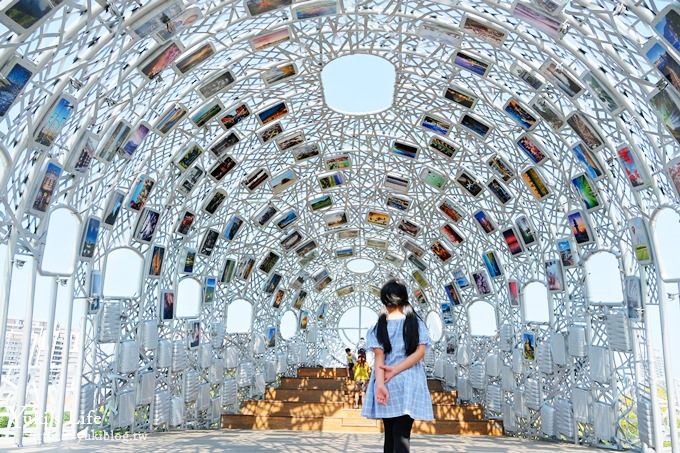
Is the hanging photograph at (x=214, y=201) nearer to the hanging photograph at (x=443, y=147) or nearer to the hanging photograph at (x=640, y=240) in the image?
the hanging photograph at (x=443, y=147)

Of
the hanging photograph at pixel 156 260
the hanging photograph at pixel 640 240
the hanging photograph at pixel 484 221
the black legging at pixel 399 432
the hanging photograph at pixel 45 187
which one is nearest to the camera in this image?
the black legging at pixel 399 432

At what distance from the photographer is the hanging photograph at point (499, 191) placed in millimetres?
24734

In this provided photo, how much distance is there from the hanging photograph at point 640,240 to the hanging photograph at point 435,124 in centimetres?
895

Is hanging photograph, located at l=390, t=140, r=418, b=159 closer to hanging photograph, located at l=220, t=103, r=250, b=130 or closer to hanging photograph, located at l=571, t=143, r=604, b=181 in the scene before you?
hanging photograph, located at l=220, t=103, r=250, b=130

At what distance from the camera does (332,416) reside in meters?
26.2

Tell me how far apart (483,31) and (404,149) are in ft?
36.3

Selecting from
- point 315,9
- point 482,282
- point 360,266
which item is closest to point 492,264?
point 482,282

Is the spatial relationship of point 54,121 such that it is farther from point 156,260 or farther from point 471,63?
point 471,63

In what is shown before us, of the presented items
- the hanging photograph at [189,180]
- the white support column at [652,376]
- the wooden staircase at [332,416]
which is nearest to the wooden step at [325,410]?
the wooden staircase at [332,416]

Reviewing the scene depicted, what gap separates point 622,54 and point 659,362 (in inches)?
385

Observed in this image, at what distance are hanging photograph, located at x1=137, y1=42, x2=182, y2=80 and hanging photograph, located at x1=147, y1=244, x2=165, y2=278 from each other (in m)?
8.55

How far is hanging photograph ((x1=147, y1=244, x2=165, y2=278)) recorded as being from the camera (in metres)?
21.9

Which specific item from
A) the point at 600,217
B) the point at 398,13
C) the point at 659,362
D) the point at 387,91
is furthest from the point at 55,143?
the point at 659,362

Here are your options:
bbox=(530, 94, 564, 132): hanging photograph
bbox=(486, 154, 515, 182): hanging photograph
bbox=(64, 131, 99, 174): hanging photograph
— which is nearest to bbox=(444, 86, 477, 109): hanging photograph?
bbox=(530, 94, 564, 132): hanging photograph
